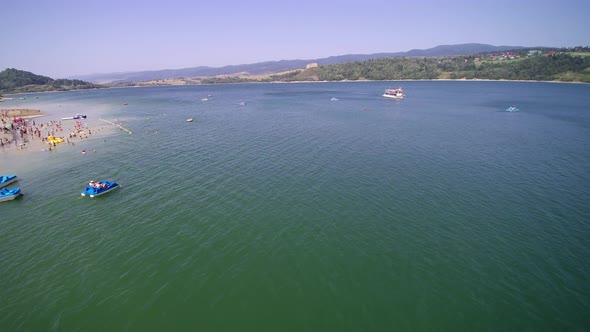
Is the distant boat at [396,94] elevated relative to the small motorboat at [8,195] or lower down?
elevated

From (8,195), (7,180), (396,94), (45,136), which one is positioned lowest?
(8,195)

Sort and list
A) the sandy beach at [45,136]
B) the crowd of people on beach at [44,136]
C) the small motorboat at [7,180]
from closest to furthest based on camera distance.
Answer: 1. the small motorboat at [7,180]
2. the sandy beach at [45,136]
3. the crowd of people on beach at [44,136]

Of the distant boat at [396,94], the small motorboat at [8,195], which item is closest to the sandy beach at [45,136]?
the small motorboat at [8,195]

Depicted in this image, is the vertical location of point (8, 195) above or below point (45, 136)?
below

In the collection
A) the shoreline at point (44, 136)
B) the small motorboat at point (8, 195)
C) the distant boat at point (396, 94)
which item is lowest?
the small motorboat at point (8, 195)

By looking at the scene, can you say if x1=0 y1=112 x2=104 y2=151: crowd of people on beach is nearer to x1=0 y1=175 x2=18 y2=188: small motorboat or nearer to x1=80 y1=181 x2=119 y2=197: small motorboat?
x1=0 y1=175 x2=18 y2=188: small motorboat

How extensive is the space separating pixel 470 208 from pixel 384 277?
1838 cm

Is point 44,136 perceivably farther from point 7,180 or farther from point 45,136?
point 7,180

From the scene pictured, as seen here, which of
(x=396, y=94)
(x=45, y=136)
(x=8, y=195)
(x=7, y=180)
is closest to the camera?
(x=8, y=195)

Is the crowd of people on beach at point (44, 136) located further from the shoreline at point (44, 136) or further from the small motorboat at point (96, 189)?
the small motorboat at point (96, 189)

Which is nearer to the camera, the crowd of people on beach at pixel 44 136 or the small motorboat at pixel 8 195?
the small motorboat at pixel 8 195

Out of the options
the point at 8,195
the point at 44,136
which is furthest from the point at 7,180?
the point at 44,136

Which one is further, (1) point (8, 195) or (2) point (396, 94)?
(2) point (396, 94)

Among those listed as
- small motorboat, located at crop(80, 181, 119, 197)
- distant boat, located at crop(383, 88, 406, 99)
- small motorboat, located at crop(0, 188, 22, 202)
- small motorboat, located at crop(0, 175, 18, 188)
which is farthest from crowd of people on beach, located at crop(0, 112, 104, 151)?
distant boat, located at crop(383, 88, 406, 99)
